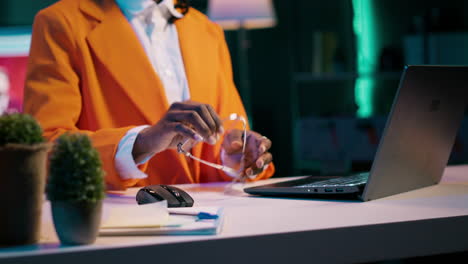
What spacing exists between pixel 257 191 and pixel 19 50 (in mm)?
2498

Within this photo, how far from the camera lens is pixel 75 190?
2.44 ft

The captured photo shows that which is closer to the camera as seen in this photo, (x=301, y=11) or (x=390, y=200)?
(x=390, y=200)

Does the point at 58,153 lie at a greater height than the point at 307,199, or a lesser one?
greater

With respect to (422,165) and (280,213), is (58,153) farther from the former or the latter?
(422,165)

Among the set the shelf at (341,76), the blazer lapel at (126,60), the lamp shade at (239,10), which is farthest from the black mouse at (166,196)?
the shelf at (341,76)

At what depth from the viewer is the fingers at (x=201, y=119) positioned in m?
1.17

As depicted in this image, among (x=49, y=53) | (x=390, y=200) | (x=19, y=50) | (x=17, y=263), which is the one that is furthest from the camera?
(x=19, y=50)

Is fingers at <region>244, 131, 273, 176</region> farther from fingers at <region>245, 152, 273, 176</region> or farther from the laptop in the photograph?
the laptop

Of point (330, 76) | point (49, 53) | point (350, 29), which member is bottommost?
point (330, 76)

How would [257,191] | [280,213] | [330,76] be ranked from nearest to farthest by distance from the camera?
[280,213] < [257,191] < [330,76]

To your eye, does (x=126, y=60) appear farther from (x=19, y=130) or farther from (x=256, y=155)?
(x=19, y=130)

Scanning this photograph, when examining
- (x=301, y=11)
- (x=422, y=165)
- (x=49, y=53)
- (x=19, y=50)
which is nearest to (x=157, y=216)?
(x=422, y=165)

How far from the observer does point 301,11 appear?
5145 millimetres

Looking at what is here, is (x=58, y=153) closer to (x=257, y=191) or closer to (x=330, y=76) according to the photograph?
(x=257, y=191)
